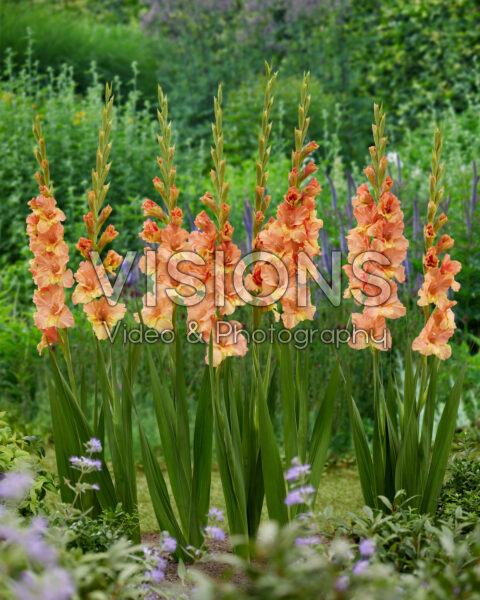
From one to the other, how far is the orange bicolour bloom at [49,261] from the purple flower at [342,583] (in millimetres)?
1229

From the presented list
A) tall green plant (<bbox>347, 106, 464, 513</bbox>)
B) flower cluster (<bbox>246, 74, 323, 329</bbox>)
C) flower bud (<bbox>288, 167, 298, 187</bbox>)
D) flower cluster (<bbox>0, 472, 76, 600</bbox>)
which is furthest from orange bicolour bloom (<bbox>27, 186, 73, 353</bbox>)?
tall green plant (<bbox>347, 106, 464, 513</bbox>)

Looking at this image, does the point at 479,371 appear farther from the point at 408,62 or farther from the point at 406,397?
the point at 408,62

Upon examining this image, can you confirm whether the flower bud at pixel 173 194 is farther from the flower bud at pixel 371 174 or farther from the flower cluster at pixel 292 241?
the flower bud at pixel 371 174

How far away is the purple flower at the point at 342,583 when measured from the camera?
1379 mm

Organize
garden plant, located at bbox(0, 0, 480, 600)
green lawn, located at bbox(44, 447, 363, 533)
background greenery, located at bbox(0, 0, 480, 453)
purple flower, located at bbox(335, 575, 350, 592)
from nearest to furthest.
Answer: purple flower, located at bbox(335, 575, 350, 592) < garden plant, located at bbox(0, 0, 480, 600) < green lawn, located at bbox(44, 447, 363, 533) < background greenery, located at bbox(0, 0, 480, 453)

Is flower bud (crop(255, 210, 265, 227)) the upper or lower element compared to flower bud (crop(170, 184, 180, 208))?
lower

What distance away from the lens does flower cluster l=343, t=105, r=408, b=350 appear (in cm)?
223

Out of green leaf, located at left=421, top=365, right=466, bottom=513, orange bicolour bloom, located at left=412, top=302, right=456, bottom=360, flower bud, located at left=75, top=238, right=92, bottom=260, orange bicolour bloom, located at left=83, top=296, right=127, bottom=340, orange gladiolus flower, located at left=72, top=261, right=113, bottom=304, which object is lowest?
green leaf, located at left=421, top=365, right=466, bottom=513

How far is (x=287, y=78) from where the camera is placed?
34.1 feet

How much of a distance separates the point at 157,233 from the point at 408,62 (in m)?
8.95

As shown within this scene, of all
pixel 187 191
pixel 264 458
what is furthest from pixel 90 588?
pixel 187 191

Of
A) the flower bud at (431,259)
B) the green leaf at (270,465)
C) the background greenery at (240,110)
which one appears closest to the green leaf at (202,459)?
the green leaf at (270,465)

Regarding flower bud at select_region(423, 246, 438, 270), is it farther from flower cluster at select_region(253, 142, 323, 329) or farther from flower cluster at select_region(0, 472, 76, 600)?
flower cluster at select_region(0, 472, 76, 600)

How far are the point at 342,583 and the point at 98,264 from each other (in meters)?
1.33
